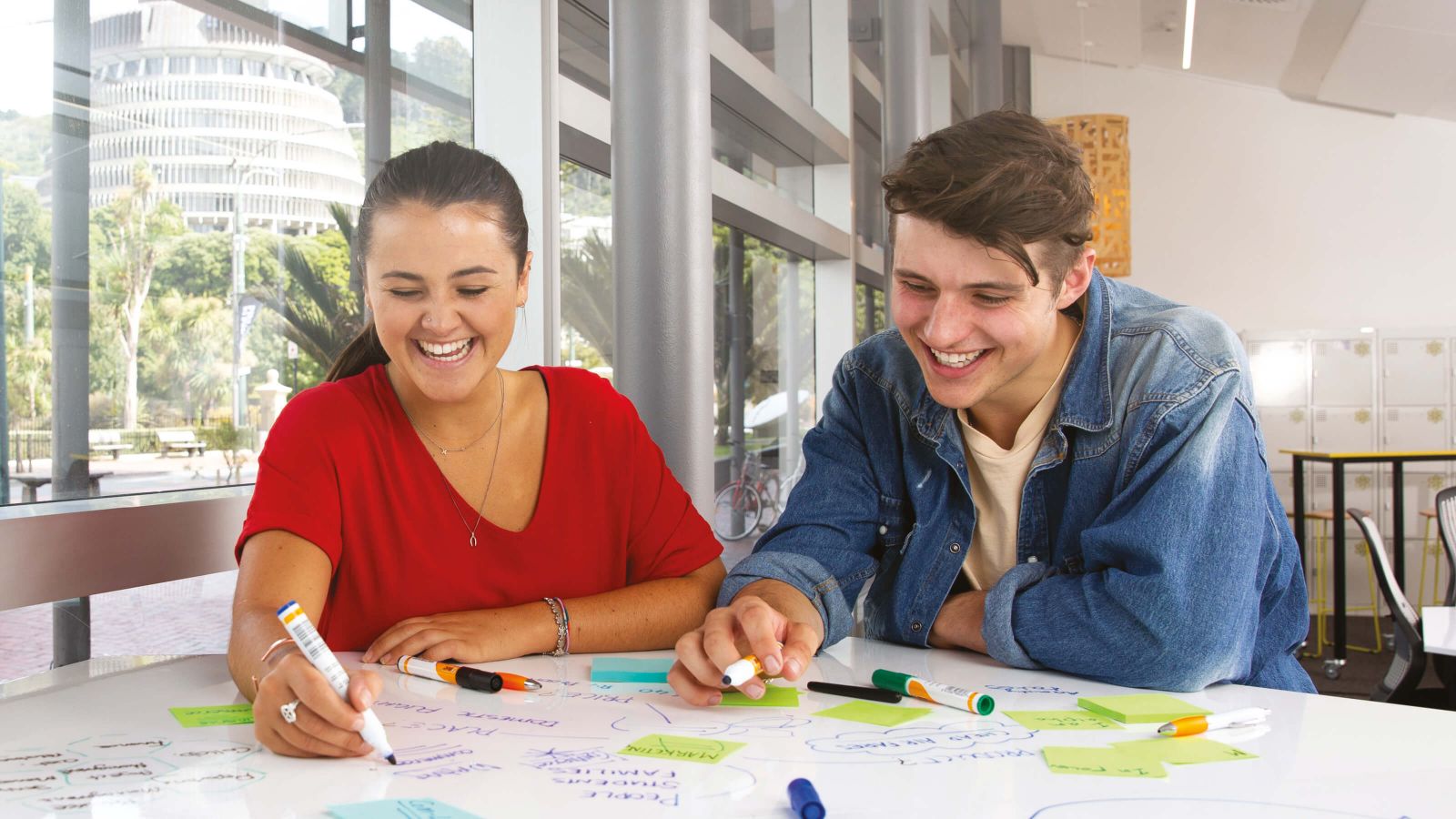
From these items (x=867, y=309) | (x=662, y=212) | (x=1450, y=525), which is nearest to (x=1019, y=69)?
(x=867, y=309)

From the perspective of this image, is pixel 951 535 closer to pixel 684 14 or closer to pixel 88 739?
pixel 88 739

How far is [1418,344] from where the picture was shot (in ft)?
26.6

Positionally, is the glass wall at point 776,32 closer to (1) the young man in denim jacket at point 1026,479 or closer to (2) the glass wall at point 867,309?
(2) the glass wall at point 867,309

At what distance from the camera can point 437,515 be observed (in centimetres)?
156

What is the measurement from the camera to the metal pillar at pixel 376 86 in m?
2.33

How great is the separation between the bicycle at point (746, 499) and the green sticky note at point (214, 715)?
357 cm

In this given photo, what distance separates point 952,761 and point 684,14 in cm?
196

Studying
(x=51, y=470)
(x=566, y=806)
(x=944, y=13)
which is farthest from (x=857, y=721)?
(x=944, y=13)

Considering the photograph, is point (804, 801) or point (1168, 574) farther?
point (1168, 574)

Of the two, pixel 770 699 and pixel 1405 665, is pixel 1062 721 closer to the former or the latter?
pixel 770 699

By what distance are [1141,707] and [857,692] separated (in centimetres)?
30

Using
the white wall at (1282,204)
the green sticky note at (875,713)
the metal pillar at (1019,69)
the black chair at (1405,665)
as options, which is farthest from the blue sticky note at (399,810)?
the metal pillar at (1019,69)

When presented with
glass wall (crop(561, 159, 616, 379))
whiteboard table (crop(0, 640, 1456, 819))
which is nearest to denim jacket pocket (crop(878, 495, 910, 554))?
whiteboard table (crop(0, 640, 1456, 819))

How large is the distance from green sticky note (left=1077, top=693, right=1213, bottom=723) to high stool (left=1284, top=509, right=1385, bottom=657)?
6.55 m
